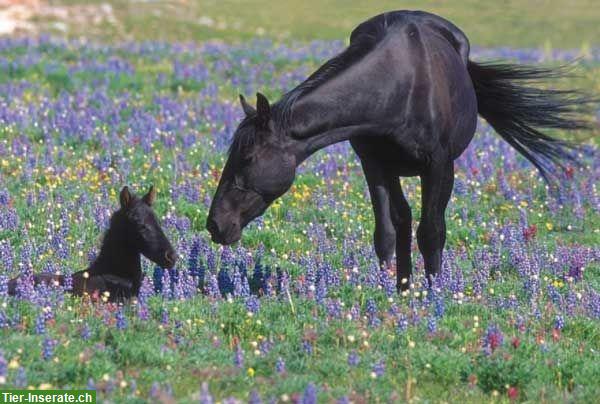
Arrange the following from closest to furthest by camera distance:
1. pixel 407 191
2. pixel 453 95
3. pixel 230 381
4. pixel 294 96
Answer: pixel 230 381
pixel 294 96
pixel 453 95
pixel 407 191

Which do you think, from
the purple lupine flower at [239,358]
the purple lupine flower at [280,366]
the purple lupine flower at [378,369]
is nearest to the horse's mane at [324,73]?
the purple lupine flower at [239,358]

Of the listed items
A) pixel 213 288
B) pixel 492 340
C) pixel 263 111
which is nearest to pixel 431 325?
pixel 492 340

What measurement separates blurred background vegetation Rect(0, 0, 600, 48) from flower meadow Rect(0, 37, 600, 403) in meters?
18.8

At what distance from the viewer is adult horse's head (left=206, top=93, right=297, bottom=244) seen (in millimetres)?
8133

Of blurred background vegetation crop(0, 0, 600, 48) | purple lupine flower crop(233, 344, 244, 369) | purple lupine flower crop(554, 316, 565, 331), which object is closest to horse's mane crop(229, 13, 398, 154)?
purple lupine flower crop(233, 344, 244, 369)

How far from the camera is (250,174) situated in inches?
322

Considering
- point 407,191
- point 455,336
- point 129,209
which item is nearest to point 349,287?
point 455,336

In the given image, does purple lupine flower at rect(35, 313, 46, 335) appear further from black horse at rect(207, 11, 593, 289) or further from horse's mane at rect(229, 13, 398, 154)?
horse's mane at rect(229, 13, 398, 154)

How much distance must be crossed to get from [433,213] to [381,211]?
0.48 m

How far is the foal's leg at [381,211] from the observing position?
945 cm

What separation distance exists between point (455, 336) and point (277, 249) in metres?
3.25

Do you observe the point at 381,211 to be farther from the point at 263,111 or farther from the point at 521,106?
the point at 521,106

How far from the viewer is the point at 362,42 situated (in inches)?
357

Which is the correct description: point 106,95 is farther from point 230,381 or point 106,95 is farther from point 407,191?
point 230,381
